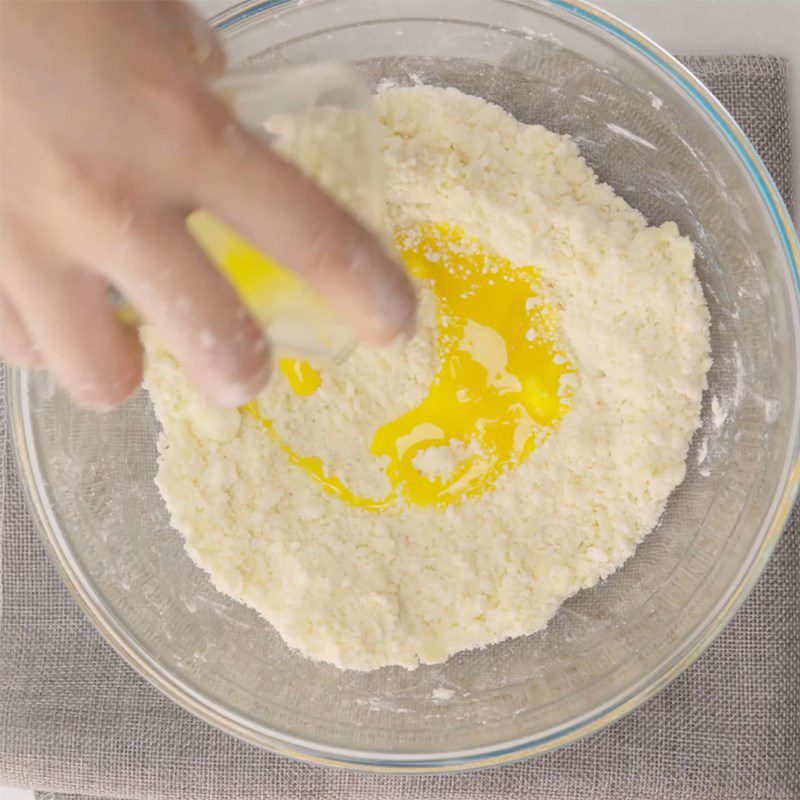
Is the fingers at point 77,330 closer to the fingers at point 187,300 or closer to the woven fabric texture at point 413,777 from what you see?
the fingers at point 187,300

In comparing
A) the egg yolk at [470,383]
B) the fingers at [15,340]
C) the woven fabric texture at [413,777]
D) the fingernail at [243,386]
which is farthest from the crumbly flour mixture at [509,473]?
the fingernail at [243,386]

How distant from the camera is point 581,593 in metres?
1.47

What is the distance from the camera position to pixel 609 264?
1405 mm

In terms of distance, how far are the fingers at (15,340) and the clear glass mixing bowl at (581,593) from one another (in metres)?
0.43

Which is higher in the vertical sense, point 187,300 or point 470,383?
point 187,300

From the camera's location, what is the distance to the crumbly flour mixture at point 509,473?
1.41 m

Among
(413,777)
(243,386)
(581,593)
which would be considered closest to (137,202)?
(243,386)

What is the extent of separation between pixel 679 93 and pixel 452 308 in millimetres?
514

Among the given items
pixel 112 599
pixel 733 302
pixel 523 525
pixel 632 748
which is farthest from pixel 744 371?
pixel 112 599

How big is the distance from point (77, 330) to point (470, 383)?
0.76 meters

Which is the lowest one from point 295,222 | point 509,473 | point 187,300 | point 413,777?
point 413,777

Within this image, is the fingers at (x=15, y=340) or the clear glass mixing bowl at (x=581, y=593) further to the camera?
the clear glass mixing bowl at (x=581, y=593)

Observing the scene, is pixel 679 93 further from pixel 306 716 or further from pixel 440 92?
pixel 306 716

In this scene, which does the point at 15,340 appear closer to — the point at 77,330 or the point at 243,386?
the point at 77,330
